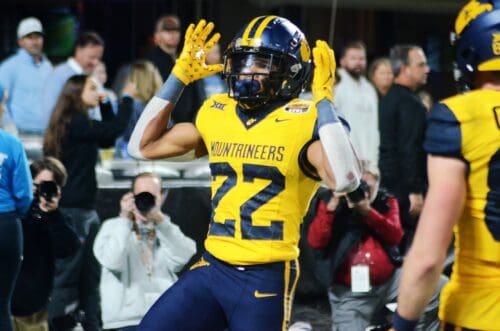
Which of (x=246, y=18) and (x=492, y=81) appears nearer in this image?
(x=492, y=81)

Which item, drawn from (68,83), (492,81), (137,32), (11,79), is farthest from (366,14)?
(492,81)

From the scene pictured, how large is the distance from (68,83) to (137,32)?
4907 millimetres

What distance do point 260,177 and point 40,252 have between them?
2.57 metres

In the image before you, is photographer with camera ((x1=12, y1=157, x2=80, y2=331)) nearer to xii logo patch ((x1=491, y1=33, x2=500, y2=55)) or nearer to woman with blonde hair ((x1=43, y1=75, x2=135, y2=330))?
woman with blonde hair ((x1=43, y1=75, x2=135, y2=330))

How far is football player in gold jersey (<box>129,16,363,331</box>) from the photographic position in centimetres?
455

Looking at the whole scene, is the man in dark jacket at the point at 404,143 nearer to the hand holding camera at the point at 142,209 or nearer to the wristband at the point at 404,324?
the hand holding camera at the point at 142,209

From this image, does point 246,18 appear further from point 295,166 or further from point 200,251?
point 295,166

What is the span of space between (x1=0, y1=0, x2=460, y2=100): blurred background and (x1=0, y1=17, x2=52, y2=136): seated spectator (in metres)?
1.61

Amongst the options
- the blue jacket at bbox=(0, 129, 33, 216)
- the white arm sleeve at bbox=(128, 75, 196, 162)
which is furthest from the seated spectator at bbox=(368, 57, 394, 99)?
the white arm sleeve at bbox=(128, 75, 196, 162)

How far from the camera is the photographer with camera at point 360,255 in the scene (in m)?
6.82

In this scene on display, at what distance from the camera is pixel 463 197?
11.2 ft

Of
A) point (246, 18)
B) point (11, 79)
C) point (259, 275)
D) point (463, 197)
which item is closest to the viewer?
point (463, 197)

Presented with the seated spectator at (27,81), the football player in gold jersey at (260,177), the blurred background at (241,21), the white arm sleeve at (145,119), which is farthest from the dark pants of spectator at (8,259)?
the blurred background at (241,21)

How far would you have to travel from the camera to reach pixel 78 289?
24.3ft
